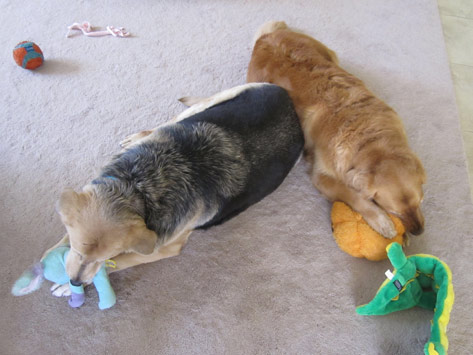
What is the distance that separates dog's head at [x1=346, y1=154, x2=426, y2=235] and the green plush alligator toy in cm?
24

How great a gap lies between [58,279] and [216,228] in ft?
3.64

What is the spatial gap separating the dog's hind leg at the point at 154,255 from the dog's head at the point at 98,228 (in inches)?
15.4

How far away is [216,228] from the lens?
2.76 meters

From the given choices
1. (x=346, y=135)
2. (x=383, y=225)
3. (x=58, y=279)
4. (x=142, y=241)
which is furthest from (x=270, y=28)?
(x=58, y=279)

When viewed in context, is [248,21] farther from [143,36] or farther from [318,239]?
[318,239]

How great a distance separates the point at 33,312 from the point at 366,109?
2.70 m

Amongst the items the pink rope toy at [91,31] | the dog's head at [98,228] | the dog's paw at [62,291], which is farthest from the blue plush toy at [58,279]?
the pink rope toy at [91,31]

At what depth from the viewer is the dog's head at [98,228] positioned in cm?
179

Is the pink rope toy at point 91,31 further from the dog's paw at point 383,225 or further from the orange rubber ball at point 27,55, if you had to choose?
the dog's paw at point 383,225

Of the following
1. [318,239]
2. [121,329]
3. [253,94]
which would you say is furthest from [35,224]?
[318,239]

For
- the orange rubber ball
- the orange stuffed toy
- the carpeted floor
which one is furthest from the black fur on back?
the orange rubber ball

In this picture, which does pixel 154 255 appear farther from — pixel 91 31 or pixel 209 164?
pixel 91 31

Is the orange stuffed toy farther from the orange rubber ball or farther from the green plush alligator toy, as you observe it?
the orange rubber ball

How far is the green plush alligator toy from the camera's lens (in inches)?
87.1
